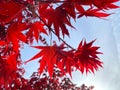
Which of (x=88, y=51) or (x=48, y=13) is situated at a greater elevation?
(x=48, y=13)

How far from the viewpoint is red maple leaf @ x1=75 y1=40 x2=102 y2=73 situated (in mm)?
3338

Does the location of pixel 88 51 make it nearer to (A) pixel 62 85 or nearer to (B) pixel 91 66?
(B) pixel 91 66

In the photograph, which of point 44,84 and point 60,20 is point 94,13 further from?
point 44,84

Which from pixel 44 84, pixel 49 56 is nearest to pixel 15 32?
pixel 49 56

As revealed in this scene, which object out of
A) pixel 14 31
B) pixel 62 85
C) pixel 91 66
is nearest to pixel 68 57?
pixel 91 66

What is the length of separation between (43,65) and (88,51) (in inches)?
21.6

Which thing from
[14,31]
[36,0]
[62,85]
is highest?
[36,0]

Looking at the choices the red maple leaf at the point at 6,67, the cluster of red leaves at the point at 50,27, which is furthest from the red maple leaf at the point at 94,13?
the red maple leaf at the point at 6,67

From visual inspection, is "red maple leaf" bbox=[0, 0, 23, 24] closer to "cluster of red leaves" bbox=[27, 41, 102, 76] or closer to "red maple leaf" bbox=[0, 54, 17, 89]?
"cluster of red leaves" bbox=[27, 41, 102, 76]

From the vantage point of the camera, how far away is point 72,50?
3273 millimetres

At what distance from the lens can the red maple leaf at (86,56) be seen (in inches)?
131

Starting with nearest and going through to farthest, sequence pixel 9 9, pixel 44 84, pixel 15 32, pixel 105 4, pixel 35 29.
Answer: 1. pixel 9 9
2. pixel 105 4
3. pixel 15 32
4. pixel 35 29
5. pixel 44 84

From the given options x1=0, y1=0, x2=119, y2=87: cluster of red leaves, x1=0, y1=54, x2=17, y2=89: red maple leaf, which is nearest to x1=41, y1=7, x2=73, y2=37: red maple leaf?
x1=0, y1=0, x2=119, y2=87: cluster of red leaves

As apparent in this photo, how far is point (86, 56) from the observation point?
10.9 feet
